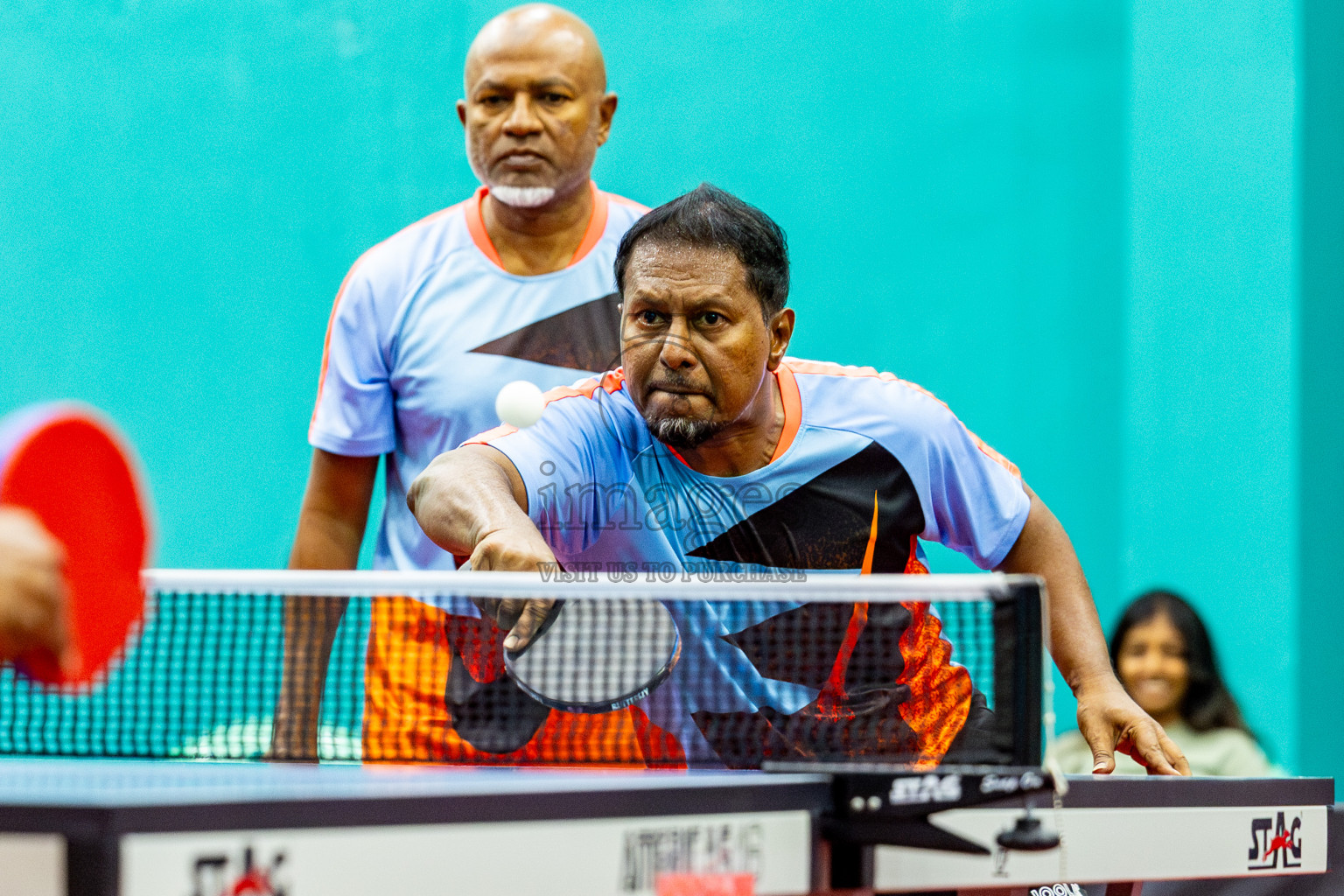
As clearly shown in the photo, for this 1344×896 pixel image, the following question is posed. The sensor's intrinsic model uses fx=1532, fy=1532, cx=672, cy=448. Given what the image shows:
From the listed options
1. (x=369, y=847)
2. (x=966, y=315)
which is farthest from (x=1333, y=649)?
(x=369, y=847)

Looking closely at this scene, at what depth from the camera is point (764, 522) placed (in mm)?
2381

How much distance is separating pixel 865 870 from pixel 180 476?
3.96 metres

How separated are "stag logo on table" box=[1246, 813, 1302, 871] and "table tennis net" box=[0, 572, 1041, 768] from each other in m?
0.35

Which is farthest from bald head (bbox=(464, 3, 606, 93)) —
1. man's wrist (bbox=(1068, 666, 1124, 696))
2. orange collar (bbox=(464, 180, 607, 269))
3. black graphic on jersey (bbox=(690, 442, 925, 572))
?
man's wrist (bbox=(1068, 666, 1124, 696))

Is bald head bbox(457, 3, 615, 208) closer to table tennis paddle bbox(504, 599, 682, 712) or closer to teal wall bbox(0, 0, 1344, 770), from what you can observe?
table tennis paddle bbox(504, 599, 682, 712)

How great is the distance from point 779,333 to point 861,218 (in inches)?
117

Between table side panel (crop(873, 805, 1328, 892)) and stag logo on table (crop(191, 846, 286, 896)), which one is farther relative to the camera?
table side panel (crop(873, 805, 1328, 892))

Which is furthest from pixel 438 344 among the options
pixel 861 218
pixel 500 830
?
pixel 861 218

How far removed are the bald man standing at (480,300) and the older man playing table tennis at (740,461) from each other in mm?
555

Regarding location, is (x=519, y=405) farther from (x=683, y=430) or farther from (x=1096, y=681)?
(x=1096, y=681)

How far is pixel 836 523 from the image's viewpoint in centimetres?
240

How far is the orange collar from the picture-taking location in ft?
10.3

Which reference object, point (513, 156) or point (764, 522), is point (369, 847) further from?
point (513, 156)

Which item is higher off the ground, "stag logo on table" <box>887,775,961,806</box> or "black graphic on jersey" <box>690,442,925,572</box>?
"black graphic on jersey" <box>690,442,925,572</box>
